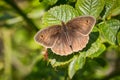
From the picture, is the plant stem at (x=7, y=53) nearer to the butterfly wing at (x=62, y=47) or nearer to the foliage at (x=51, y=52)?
the foliage at (x=51, y=52)

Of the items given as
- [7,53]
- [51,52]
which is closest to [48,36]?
[51,52]

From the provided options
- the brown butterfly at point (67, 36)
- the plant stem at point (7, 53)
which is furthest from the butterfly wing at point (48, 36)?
the plant stem at point (7, 53)

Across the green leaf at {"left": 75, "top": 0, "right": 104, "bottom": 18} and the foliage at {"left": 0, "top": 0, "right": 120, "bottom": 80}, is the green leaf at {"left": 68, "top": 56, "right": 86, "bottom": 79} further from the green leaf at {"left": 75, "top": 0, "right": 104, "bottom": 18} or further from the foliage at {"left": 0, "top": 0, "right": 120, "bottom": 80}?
the green leaf at {"left": 75, "top": 0, "right": 104, "bottom": 18}

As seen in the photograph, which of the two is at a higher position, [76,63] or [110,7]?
[110,7]

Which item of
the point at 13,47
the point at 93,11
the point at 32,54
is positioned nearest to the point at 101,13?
the point at 93,11

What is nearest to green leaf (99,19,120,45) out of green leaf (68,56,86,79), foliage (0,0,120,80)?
foliage (0,0,120,80)

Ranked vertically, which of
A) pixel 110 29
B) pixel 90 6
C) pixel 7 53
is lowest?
pixel 7 53

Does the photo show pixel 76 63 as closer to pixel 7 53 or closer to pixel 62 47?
pixel 62 47
